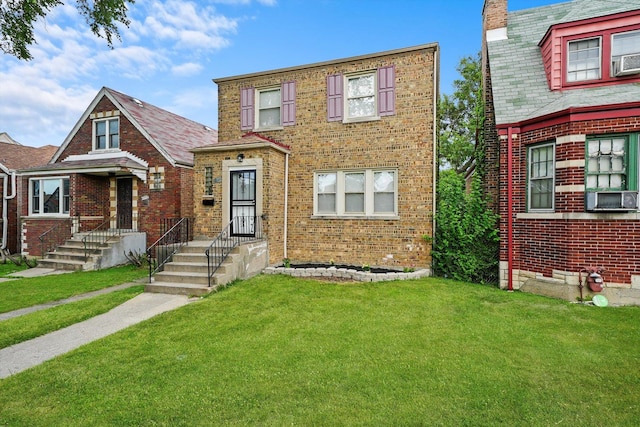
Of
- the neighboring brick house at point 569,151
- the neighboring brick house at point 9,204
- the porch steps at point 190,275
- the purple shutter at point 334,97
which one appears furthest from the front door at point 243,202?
the neighboring brick house at point 9,204

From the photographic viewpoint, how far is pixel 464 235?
8516 millimetres

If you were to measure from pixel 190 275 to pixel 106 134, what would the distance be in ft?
33.5

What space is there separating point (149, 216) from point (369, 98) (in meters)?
9.97

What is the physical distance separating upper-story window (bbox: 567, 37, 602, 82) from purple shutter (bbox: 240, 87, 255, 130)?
9.62 m

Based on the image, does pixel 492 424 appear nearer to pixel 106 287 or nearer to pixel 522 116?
pixel 522 116

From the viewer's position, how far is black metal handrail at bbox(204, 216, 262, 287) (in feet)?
27.6

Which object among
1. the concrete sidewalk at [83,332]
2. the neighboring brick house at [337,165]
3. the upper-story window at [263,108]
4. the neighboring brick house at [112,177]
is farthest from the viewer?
the neighboring brick house at [112,177]

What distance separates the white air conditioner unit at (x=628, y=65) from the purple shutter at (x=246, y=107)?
10.4 m

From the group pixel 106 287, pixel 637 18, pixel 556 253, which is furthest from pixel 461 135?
pixel 106 287

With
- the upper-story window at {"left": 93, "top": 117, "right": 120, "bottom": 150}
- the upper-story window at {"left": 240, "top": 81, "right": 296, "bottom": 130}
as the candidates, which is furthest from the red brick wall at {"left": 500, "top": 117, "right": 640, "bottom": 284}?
the upper-story window at {"left": 93, "top": 117, "right": 120, "bottom": 150}

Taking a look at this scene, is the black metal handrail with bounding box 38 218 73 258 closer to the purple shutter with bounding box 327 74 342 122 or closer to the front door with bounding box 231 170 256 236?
the front door with bounding box 231 170 256 236

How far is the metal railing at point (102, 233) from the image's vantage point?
1168 centimetres

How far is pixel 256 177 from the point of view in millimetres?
9648

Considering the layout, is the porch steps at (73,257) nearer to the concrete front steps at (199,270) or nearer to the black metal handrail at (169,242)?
the black metal handrail at (169,242)
